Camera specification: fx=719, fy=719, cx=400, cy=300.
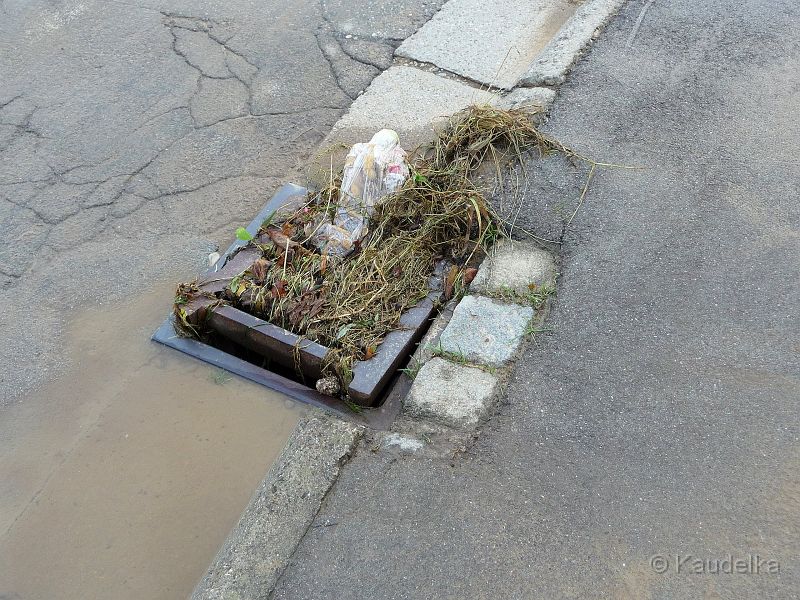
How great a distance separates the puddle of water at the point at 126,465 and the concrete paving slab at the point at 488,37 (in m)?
2.47

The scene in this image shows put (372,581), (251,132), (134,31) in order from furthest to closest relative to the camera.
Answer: (134,31)
(251,132)
(372,581)

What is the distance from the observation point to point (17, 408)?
287 centimetres

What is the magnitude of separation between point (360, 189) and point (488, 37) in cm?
188

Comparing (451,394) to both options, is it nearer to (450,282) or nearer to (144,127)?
(450,282)

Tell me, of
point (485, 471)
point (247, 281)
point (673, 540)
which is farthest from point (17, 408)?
point (673, 540)

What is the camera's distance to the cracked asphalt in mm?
3363

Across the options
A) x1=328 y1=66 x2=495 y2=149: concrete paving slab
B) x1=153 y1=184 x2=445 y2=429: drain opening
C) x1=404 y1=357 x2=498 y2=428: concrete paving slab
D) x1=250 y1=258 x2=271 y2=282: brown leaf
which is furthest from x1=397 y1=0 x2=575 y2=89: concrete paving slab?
x1=404 y1=357 x2=498 y2=428: concrete paving slab

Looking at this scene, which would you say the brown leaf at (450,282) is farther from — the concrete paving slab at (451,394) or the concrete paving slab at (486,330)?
the concrete paving slab at (451,394)

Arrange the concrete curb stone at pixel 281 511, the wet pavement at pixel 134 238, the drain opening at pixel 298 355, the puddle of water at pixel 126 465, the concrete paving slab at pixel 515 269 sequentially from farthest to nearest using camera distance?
the concrete paving slab at pixel 515 269
the drain opening at pixel 298 355
the wet pavement at pixel 134 238
the puddle of water at pixel 126 465
the concrete curb stone at pixel 281 511

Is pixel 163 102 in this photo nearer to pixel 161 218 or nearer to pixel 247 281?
pixel 161 218

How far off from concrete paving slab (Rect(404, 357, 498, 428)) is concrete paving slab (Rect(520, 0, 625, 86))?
196 centimetres

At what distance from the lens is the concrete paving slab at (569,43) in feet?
13.0

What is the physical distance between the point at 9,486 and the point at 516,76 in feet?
11.1

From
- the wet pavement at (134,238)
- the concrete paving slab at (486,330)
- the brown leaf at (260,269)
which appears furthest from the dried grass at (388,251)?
the wet pavement at (134,238)
